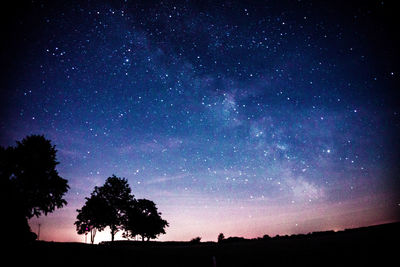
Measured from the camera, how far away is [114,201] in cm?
4225

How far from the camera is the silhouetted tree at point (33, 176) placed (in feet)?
90.3

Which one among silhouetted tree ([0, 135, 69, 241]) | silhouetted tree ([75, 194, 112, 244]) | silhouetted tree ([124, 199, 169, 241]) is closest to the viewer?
silhouetted tree ([0, 135, 69, 241])

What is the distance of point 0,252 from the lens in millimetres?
12469

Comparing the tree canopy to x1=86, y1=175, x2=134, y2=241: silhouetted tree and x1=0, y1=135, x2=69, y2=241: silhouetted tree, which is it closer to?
x1=86, y1=175, x2=134, y2=241: silhouetted tree

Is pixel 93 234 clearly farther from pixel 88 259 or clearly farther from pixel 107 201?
pixel 88 259

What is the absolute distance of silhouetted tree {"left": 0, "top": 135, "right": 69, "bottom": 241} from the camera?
27.5 metres

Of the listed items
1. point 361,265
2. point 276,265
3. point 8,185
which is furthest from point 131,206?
point 361,265

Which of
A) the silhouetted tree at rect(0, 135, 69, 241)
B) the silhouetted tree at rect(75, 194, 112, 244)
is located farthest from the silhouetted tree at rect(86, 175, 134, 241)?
the silhouetted tree at rect(0, 135, 69, 241)

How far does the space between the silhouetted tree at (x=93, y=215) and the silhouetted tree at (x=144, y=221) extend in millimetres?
4567

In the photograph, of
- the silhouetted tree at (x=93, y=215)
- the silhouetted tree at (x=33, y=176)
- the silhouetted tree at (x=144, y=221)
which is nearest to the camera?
the silhouetted tree at (x=33, y=176)

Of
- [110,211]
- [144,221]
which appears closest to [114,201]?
[110,211]

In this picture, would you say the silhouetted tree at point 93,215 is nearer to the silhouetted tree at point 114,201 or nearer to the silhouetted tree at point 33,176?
the silhouetted tree at point 114,201

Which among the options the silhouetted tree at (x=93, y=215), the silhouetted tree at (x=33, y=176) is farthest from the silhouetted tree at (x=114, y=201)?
the silhouetted tree at (x=33, y=176)

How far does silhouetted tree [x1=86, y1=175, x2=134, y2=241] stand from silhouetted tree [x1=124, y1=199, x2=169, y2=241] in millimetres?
1693
